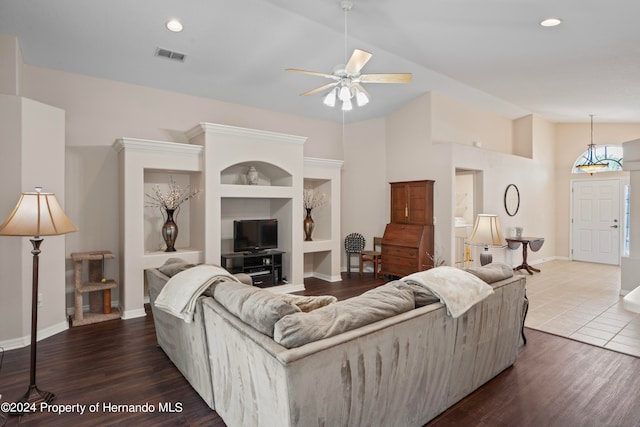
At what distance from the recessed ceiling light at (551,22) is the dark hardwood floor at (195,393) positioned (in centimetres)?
327

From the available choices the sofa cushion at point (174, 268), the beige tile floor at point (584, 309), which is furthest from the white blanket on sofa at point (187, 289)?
the beige tile floor at point (584, 309)

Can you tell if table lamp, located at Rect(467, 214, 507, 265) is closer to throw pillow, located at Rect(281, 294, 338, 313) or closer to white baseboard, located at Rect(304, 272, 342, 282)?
throw pillow, located at Rect(281, 294, 338, 313)

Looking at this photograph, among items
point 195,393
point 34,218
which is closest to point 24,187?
point 34,218

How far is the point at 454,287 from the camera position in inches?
88.1

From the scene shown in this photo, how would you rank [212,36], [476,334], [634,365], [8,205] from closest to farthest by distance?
[476,334], [634,365], [8,205], [212,36]

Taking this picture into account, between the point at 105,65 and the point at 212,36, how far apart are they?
1.47m

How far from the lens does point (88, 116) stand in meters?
4.48

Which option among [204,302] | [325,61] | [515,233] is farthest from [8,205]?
[515,233]

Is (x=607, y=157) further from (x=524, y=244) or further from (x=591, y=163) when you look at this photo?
(x=524, y=244)

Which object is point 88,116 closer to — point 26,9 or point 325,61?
point 26,9

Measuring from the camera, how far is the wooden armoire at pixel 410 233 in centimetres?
599

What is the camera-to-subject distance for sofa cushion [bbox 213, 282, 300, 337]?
5.49 feet

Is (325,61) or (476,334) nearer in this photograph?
(476,334)

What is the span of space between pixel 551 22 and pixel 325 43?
2522 mm
